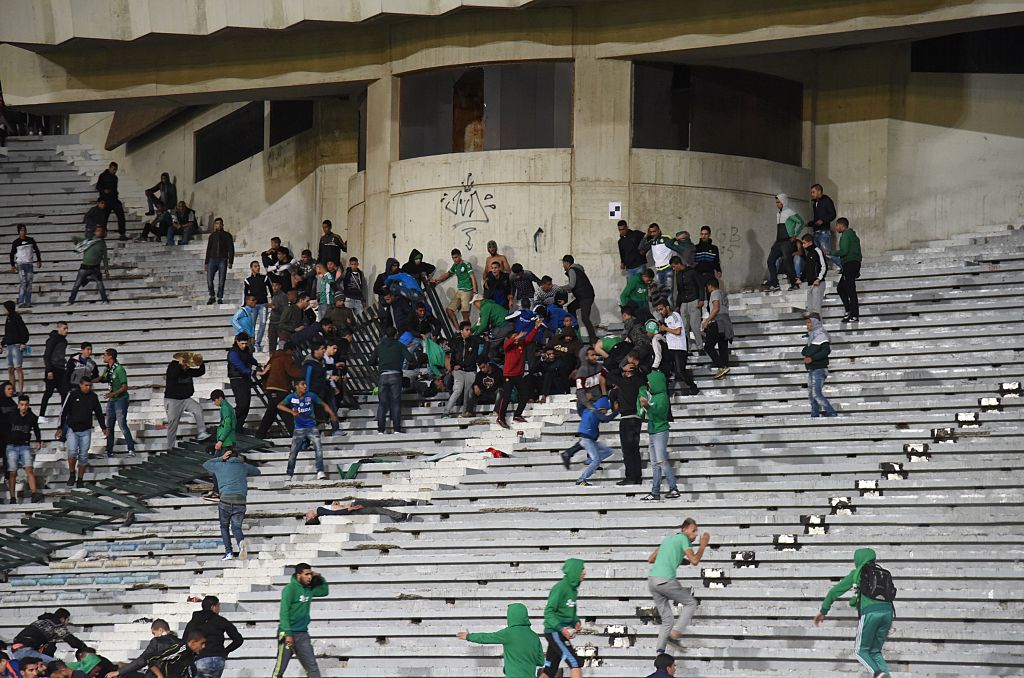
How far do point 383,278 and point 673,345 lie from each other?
18.5 feet

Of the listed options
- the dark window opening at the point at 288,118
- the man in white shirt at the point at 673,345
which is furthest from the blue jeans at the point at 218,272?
the man in white shirt at the point at 673,345

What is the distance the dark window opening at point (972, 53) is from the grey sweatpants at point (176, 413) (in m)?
13.2

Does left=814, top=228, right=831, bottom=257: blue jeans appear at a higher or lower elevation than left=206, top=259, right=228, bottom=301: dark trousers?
higher

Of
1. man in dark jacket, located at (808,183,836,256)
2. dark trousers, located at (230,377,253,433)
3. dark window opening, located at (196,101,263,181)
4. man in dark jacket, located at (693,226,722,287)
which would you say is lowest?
dark trousers, located at (230,377,253,433)

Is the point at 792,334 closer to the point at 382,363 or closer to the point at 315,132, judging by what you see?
the point at 382,363

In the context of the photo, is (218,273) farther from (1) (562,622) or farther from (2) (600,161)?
(1) (562,622)

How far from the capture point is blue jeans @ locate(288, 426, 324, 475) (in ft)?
76.5

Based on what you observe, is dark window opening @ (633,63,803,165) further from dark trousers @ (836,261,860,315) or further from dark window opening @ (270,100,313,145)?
dark window opening @ (270,100,313,145)

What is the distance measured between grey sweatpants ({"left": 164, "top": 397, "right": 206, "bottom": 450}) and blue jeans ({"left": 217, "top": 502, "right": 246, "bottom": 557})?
3550mm

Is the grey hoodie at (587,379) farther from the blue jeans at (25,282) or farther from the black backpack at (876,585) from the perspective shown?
the blue jeans at (25,282)

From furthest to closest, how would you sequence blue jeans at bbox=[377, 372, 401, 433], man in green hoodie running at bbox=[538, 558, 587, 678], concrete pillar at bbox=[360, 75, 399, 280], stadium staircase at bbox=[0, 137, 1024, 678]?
1. concrete pillar at bbox=[360, 75, 399, 280]
2. blue jeans at bbox=[377, 372, 401, 433]
3. stadium staircase at bbox=[0, 137, 1024, 678]
4. man in green hoodie running at bbox=[538, 558, 587, 678]

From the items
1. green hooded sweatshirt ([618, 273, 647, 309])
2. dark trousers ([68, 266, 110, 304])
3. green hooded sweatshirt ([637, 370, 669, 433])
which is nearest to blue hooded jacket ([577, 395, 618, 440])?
green hooded sweatshirt ([637, 370, 669, 433])

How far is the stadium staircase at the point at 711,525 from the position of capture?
1809 centimetres

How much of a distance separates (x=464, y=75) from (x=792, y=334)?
752cm
